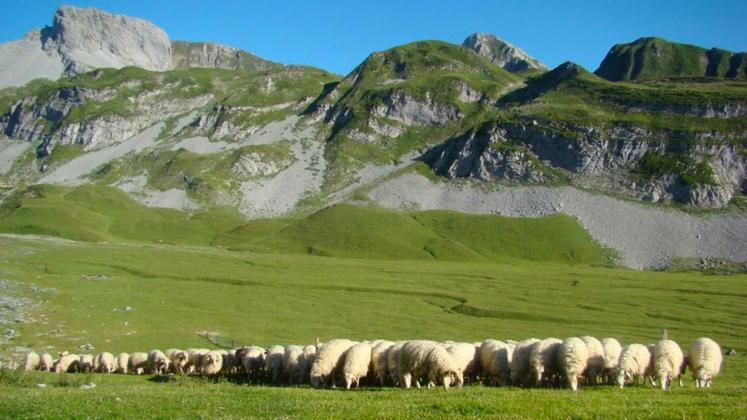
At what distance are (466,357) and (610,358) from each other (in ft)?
24.6

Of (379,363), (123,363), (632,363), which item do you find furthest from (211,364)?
(632,363)

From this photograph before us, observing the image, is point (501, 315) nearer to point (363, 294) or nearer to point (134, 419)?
point (363, 294)

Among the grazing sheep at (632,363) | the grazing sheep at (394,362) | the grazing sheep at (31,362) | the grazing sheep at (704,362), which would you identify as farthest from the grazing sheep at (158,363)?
the grazing sheep at (704,362)

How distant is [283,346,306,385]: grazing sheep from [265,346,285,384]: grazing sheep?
0.67m

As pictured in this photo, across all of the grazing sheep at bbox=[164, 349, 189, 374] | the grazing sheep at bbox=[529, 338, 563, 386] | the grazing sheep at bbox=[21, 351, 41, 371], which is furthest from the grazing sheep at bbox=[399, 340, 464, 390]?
the grazing sheep at bbox=[21, 351, 41, 371]

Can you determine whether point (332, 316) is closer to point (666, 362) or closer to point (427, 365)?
point (427, 365)

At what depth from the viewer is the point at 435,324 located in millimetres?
71875

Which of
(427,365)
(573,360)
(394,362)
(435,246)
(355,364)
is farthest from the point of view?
(435,246)

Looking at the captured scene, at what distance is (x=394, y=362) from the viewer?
2966cm

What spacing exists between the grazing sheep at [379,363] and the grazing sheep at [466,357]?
357cm

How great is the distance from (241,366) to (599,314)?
62.6 m

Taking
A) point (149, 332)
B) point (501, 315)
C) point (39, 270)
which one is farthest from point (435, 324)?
point (39, 270)

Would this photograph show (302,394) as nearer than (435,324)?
Yes

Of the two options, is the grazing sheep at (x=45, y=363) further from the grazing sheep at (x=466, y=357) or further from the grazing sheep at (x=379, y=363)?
the grazing sheep at (x=466, y=357)
